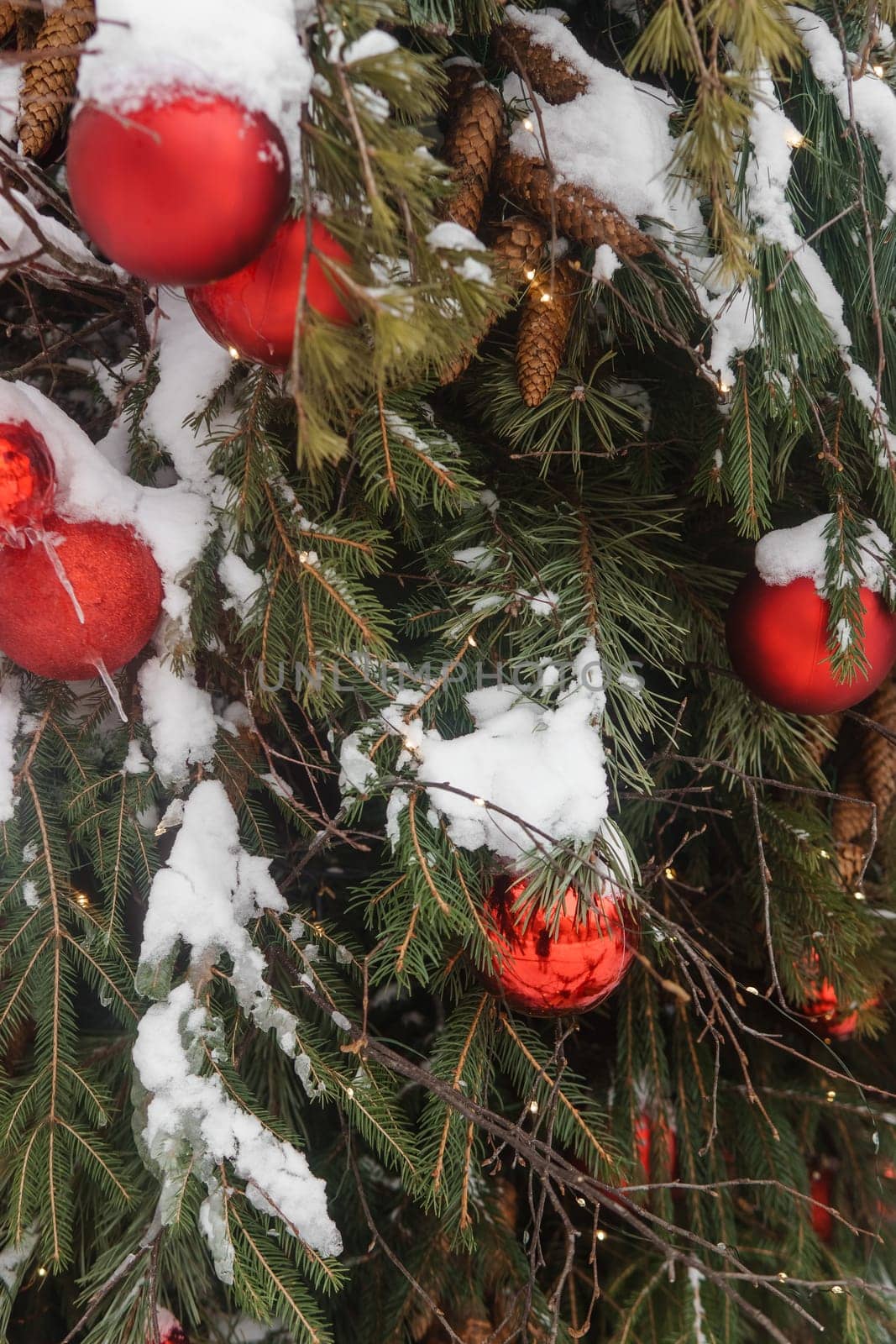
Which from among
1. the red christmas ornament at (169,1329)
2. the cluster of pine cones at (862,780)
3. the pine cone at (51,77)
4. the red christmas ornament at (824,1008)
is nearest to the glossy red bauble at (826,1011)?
the red christmas ornament at (824,1008)

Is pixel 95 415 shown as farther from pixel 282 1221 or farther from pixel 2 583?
pixel 282 1221

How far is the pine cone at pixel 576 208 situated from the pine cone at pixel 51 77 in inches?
10.3

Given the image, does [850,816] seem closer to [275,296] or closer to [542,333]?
[542,333]

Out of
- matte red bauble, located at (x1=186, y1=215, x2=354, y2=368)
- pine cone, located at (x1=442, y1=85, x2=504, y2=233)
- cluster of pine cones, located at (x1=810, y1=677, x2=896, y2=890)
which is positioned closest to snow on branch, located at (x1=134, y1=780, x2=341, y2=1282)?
matte red bauble, located at (x1=186, y1=215, x2=354, y2=368)

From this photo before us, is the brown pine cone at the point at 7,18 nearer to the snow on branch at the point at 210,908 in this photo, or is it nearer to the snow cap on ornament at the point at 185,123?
the snow cap on ornament at the point at 185,123

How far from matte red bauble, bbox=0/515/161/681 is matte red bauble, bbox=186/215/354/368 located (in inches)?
6.7

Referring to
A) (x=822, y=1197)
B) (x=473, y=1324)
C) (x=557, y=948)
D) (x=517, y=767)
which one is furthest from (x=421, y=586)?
(x=822, y=1197)

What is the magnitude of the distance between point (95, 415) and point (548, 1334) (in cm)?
81

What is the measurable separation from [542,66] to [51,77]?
0.31 metres

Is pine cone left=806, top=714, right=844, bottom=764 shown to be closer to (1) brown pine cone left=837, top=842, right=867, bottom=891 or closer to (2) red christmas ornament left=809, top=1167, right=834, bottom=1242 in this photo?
(1) brown pine cone left=837, top=842, right=867, bottom=891

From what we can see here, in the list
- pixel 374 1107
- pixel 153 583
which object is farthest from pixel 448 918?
pixel 153 583

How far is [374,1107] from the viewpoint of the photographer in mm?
634

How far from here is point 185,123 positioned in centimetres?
38

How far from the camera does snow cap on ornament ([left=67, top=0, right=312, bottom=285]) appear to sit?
15.2 inches
